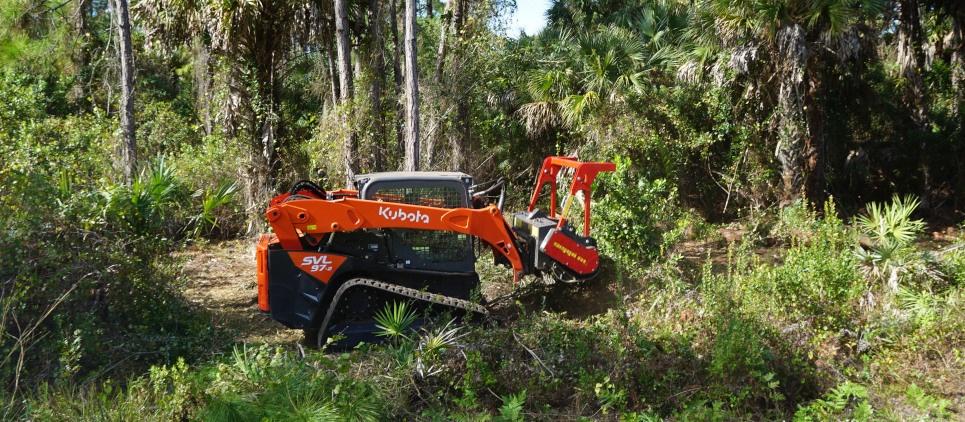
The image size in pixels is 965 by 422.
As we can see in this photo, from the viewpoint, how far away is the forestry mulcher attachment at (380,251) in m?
7.05

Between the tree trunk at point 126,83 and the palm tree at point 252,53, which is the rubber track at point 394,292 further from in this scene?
the palm tree at point 252,53

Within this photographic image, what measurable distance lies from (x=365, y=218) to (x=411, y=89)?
590 cm

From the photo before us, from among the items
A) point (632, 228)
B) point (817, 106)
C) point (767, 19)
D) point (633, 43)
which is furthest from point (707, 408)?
point (633, 43)

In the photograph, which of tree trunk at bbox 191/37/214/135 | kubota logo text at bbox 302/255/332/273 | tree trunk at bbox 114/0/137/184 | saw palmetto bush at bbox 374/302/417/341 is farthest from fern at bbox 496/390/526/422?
tree trunk at bbox 191/37/214/135

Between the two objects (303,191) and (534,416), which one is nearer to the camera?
(534,416)

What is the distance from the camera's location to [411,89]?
1255 cm

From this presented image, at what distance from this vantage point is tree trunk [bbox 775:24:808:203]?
37.8ft

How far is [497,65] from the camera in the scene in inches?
593

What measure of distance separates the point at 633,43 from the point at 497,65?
8.89 feet

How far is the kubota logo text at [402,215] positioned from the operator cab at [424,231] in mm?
211

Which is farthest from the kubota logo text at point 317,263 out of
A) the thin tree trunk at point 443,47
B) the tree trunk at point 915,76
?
the tree trunk at point 915,76

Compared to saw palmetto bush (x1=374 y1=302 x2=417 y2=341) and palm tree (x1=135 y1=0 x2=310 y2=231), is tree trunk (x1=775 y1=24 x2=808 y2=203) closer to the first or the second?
saw palmetto bush (x1=374 y1=302 x2=417 y2=341)

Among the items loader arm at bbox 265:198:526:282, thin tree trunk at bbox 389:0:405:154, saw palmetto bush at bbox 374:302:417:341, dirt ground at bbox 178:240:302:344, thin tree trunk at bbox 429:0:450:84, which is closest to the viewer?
saw palmetto bush at bbox 374:302:417:341

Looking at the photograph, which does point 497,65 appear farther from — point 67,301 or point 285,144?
point 67,301
